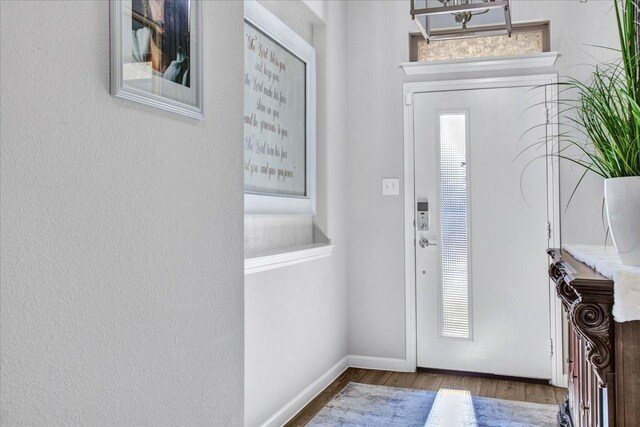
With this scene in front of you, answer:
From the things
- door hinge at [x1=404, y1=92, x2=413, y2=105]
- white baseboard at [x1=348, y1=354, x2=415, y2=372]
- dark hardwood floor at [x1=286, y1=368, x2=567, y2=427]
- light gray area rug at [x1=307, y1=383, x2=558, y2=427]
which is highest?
door hinge at [x1=404, y1=92, x2=413, y2=105]

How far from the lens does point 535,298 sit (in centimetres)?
351

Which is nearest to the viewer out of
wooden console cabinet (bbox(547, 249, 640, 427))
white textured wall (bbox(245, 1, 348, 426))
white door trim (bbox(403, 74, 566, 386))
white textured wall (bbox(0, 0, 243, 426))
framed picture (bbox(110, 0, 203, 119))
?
white textured wall (bbox(0, 0, 243, 426))

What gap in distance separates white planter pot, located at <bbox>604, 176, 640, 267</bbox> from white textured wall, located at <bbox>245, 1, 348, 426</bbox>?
1546 millimetres

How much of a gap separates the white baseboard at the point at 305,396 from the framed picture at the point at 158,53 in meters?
1.90

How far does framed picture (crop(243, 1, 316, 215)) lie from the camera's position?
2604 millimetres

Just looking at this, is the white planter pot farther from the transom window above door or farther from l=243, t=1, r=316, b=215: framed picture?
the transom window above door

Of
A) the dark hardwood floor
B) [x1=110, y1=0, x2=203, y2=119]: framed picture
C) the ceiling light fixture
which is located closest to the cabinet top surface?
[x1=110, y1=0, x2=203, y2=119]: framed picture

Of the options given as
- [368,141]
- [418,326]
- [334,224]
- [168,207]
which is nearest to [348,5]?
[368,141]

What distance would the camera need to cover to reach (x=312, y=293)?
10.6ft

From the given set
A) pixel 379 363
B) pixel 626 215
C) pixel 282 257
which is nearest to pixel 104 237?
pixel 626 215

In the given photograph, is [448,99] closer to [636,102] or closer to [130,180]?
[636,102]

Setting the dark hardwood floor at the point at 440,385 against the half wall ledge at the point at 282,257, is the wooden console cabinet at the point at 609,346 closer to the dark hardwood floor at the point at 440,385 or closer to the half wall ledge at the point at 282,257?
the half wall ledge at the point at 282,257

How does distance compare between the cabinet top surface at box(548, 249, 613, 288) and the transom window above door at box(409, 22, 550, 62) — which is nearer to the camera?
the cabinet top surface at box(548, 249, 613, 288)

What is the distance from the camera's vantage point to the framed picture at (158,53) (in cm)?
96
